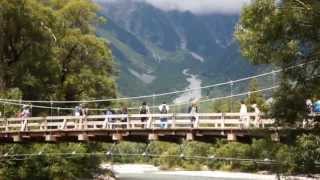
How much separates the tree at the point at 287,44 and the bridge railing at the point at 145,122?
2187mm

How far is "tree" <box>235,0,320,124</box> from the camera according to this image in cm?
1995

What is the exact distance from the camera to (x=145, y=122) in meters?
29.7

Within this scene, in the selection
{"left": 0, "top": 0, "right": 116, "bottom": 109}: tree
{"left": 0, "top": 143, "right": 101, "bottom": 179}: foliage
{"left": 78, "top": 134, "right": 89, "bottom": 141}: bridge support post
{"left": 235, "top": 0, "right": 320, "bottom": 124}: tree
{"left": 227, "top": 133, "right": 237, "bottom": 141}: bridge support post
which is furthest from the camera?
{"left": 0, "top": 0, "right": 116, "bottom": 109}: tree

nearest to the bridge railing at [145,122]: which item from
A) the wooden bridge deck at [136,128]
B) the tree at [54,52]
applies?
the wooden bridge deck at [136,128]

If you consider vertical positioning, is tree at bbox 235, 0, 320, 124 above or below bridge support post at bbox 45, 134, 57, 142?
above

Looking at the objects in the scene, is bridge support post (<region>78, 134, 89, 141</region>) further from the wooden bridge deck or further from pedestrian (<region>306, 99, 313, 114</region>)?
pedestrian (<region>306, 99, 313, 114</region>)

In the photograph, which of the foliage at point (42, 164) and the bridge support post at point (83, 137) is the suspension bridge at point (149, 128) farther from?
the foliage at point (42, 164)

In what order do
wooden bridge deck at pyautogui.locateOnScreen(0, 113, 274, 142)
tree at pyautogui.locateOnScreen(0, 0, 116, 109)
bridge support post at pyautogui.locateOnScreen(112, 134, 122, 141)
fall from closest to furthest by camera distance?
wooden bridge deck at pyautogui.locateOnScreen(0, 113, 274, 142)
bridge support post at pyautogui.locateOnScreen(112, 134, 122, 141)
tree at pyautogui.locateOnScreen(0, 0, 116, 109)

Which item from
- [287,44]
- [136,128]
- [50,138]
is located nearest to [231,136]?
[136,128]

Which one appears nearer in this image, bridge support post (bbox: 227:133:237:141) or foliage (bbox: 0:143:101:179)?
bridge support post (bbox: 227:133:237:141)

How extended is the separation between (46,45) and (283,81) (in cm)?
2630

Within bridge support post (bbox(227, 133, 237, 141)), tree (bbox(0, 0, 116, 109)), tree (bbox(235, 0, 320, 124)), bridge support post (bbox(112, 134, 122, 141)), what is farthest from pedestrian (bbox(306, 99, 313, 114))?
tree (bbox(0, 0, 116, 109))

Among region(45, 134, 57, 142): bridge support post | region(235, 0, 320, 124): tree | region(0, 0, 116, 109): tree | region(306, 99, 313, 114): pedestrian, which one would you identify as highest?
region(0, 0, 116, 109): tree

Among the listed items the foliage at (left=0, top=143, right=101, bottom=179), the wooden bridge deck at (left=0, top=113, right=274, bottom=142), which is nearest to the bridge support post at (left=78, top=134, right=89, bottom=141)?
the wooden bridge deck at (left=0, top=113, right=274, bottom=142)
